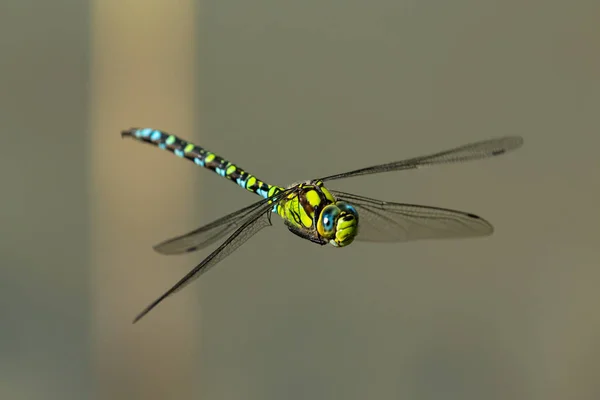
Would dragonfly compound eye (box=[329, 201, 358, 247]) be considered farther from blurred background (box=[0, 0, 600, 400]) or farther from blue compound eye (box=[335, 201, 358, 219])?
blurred background (box=[0, 0, 600, 400])

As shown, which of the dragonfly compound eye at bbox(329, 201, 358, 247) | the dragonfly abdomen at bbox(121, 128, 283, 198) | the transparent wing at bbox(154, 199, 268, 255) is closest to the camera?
the dragonfly compound eye at bbox(329, 201, 358, 247)

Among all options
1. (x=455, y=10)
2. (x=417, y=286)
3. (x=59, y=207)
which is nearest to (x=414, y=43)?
(x=455, y=10)

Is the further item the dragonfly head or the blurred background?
the blurred background

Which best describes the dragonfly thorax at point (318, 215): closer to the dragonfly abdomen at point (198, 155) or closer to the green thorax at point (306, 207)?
the green thorax at point (306, 207)

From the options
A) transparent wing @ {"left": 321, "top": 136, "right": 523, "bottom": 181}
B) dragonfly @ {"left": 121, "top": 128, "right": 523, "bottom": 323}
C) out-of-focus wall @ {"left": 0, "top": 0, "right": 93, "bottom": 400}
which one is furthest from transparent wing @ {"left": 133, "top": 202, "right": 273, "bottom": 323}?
out-of-focus wall @ {"left": 0, "top": 0, "right": 93, "bottom": 400}

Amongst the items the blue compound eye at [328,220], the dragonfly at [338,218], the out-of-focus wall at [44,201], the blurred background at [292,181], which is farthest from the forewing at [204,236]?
the out-of-focus wall at [44,201]

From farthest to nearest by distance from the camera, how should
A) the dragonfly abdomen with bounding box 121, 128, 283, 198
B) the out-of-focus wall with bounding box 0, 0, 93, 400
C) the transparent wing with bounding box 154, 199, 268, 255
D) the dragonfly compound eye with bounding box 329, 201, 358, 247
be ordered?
the out-of-focus wall with bounding box 0, 0, 93, 400, the dragonfly abdomen with bounding box 121, 128, 283, 198, the transparent wing with bounding box 154, 199, 268, 255, the dragonfly compound eye with bounding box 329, 201, 358, 247

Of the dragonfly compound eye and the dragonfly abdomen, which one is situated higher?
the dragonfly abdomen
